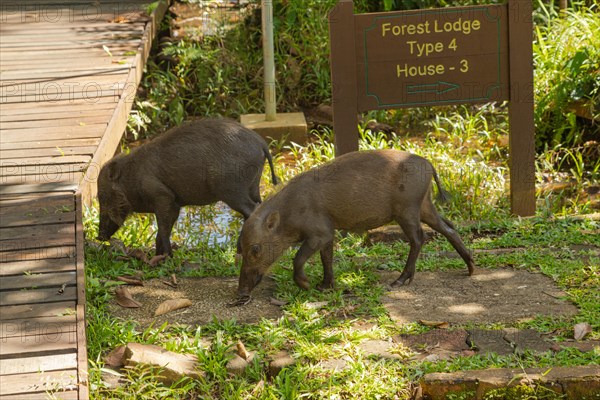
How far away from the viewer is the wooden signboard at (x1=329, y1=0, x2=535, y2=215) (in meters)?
7.98

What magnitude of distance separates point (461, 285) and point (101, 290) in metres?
2.40

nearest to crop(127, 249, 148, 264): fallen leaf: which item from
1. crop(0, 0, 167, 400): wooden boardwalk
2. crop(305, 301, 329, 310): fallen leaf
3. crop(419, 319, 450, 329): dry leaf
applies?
crop(0, 0, 167, 400): wooden boardwalk

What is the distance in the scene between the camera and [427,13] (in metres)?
8.05

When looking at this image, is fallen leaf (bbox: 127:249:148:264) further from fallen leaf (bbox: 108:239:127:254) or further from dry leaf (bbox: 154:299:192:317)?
dry leaf (bbox: 154:299:192:317)

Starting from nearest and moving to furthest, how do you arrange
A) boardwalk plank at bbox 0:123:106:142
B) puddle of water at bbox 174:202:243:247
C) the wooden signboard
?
the wooden signboard → puddle of water at bbox 174:202:243:247 → boardwalk plank at bbox 0:123:106:142

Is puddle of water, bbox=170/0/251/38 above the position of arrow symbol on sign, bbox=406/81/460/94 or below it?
above

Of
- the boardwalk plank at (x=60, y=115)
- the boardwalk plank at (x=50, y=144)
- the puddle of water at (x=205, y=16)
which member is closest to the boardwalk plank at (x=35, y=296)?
the boardwalk plank at (x=50, y=144)

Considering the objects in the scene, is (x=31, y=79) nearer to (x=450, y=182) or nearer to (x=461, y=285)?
(x=450, y=182)

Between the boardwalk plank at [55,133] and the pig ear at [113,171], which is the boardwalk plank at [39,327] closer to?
the pig ear at [113,171]

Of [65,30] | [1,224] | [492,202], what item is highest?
[65,30]

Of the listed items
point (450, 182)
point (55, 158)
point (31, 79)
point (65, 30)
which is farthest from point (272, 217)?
point (65, 30)

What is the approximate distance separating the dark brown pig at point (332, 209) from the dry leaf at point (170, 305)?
345mm

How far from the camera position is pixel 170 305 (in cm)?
627

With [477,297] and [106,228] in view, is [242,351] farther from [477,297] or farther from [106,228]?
[106,228]
